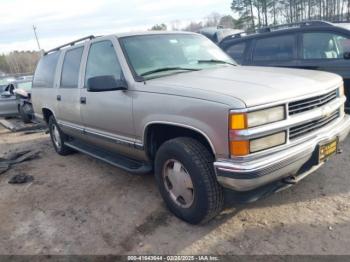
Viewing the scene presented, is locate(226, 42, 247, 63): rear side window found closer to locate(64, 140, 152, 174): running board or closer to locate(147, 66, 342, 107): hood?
locate(147, 66, 342, 107): hood

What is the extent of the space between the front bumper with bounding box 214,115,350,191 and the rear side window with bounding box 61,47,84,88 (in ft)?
9.49

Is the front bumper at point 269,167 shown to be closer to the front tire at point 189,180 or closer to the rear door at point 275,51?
the front tire at point 189,180

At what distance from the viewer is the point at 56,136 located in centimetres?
634

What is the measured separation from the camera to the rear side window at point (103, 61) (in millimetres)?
3987

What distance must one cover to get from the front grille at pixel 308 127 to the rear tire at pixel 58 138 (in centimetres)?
417

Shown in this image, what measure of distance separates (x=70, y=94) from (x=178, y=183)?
247 cm

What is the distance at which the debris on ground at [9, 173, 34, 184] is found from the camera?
5105mm

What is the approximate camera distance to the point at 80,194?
4.45m

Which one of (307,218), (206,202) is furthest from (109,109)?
(307,218)

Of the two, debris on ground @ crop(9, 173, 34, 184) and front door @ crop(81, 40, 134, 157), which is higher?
front door @ crop(81, 40, 134, 157)

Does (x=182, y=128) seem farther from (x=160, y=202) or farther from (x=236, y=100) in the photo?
(x=160, y=202)

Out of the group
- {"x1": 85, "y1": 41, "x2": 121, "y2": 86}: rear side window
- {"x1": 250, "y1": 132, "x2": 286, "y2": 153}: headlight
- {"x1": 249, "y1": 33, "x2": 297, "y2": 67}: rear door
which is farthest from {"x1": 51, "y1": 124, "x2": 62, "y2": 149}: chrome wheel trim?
{"x1": 250, "y1": 132, "x2": 286, "y2": 153}: headlight

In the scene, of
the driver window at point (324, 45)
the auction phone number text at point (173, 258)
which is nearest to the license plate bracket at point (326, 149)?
the auction phone number text at point (173, 258)

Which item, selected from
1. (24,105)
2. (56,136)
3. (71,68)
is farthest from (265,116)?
(24,105)
